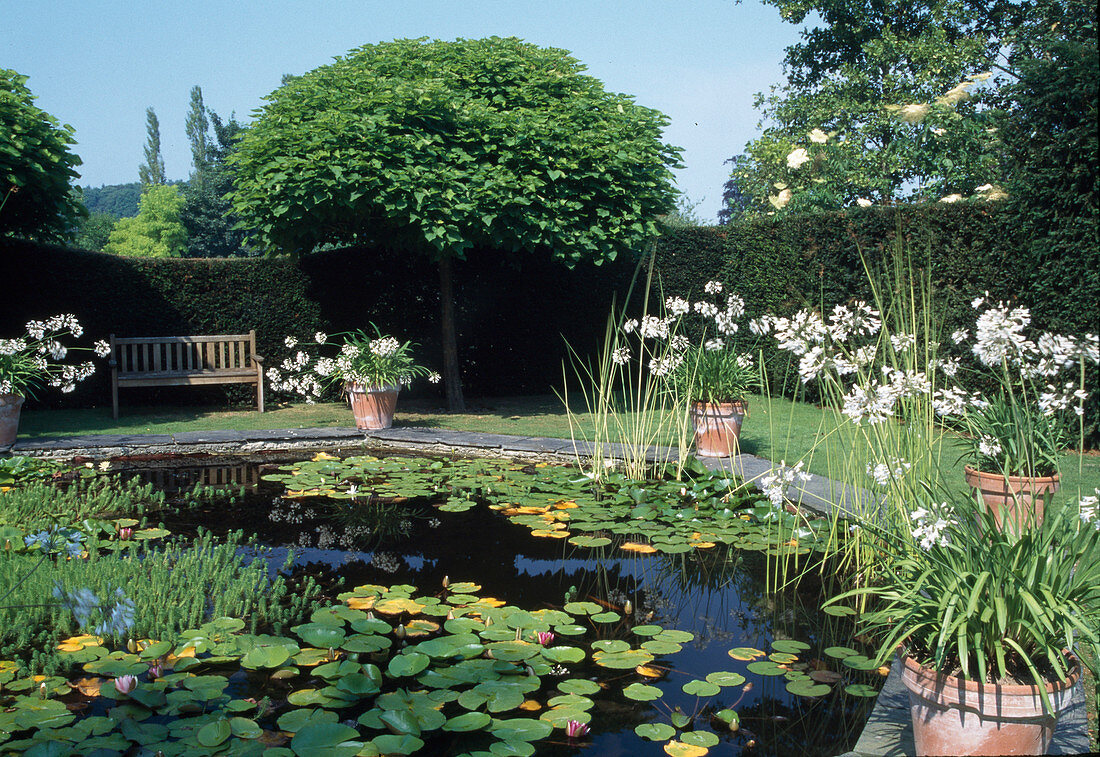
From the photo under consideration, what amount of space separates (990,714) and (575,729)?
0.99 m

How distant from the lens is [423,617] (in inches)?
115

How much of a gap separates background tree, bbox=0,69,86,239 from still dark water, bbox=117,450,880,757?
3448mm

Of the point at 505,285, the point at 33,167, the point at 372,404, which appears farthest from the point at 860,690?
the point at 505,285

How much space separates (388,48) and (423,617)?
6.57 metres

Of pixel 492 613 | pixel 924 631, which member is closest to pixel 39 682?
pixel 492 613

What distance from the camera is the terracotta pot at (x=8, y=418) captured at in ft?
18.6

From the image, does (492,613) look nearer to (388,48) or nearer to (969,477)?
(969,477)

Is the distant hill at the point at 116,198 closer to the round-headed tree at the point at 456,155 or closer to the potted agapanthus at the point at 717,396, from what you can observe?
the round-headed tree at the point at 456,155

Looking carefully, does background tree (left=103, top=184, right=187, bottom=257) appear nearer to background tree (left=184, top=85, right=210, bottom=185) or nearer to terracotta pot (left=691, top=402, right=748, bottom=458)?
background tree (left=184, top=85, right=210, bottom=185)

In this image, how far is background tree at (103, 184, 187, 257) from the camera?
39.8m

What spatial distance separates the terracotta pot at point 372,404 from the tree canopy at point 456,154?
1375mm

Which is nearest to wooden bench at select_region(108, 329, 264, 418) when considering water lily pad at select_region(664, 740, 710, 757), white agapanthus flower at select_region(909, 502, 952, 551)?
water lily pad at select_region(664, 740, 710, 757)

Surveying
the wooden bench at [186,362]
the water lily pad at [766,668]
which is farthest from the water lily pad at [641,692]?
the wooden bench at [186,362]

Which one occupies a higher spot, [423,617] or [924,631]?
[924,631]
